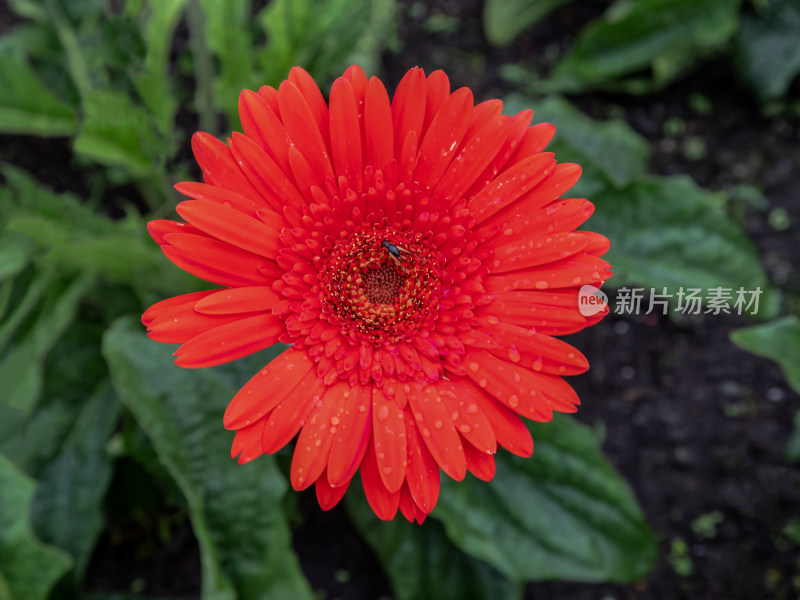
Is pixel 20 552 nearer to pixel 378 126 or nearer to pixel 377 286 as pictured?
pixel 377 286

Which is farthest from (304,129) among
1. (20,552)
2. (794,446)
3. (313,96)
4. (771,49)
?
(771,49)

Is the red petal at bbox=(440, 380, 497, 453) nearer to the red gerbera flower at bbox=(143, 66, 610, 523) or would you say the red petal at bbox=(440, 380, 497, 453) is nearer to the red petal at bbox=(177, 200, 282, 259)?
the red gerbera flower at bbox=(143, 66, 610, 523)

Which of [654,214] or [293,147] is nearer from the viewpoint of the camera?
[293,147]

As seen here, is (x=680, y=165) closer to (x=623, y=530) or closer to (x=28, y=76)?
(x=623, y=530)

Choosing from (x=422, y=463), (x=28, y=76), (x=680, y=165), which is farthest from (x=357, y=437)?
(x=680, y=165)

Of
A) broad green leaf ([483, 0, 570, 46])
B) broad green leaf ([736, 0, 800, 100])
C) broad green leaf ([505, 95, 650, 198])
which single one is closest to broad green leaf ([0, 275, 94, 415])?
Result: broad green leaf ([505, 95, 650, 198])

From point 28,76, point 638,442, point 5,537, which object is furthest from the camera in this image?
point 638,442
